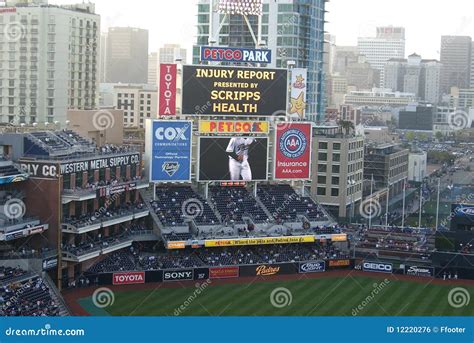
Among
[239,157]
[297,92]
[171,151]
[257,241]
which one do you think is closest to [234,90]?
[239,157]

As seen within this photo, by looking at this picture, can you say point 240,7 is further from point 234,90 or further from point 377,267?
point 377,267

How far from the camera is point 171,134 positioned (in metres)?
40.7

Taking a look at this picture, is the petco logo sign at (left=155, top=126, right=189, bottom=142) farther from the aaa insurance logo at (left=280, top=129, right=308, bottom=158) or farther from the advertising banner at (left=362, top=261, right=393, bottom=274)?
the advertising banner at (left=362, top=261, right=393, bottom=274)

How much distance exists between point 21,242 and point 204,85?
43.9 ft

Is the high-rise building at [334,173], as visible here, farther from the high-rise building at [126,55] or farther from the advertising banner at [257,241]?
the high-rise building at [126,55]

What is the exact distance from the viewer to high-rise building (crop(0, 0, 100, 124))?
7912cm

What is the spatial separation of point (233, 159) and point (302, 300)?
35.7 ft

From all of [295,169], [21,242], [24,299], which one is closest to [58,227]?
[21,242]

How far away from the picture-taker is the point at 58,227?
109 feet

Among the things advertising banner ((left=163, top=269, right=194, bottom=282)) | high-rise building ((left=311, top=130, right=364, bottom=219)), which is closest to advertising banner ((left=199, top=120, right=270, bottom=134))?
advertising banner ((left=163, top=269, right=194, bottom=282))

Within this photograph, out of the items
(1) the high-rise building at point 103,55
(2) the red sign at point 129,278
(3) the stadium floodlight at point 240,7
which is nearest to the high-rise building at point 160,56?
(1) the high-rise building at point 103,55

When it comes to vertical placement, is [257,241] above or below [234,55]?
below

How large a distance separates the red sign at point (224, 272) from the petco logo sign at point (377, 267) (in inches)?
282

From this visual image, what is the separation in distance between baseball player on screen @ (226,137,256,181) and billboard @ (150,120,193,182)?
2481 mm
